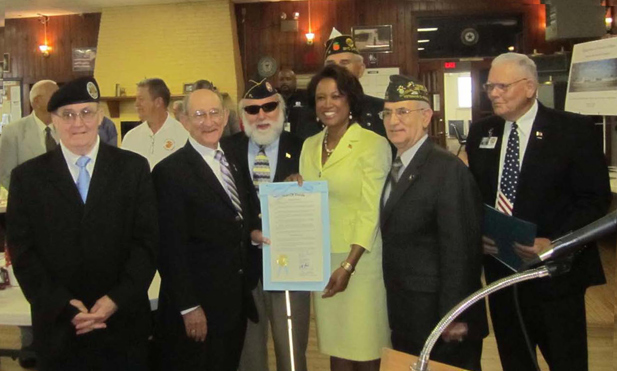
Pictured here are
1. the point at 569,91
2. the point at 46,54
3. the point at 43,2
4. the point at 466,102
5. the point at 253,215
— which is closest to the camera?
the point at 253,215

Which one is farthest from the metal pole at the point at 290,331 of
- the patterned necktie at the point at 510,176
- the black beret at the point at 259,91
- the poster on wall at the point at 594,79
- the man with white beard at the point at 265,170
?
the poster on wall at the point at 594,79

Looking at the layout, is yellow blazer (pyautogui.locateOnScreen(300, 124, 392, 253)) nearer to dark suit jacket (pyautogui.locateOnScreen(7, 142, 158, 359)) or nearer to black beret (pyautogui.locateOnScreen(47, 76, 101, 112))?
dark suit jacket (pyautogui.locateOnScreen(7, 142, 158, 359))

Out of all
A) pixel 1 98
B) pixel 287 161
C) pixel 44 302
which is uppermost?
pixel 1 98

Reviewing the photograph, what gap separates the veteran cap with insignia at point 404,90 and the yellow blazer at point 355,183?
255 millimetres

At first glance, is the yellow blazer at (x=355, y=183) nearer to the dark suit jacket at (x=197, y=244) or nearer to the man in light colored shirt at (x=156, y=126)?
the dark suit jacket at (x=197, y=244)

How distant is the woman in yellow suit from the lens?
2.43 m

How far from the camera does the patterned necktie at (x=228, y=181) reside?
248 cm

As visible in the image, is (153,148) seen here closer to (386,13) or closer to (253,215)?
(253,215)

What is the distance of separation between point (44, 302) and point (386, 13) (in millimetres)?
9825

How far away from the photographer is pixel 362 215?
2.40 meters

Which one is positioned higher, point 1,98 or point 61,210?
point 1,98

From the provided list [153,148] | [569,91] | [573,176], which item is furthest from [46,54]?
[573,176]

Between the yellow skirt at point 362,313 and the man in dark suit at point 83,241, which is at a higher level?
the man in dark suit at point 83,241

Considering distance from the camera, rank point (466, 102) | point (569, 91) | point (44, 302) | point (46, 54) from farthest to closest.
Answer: point (466, 102), point (46, 54), point (569, 91), point (44, 302)
